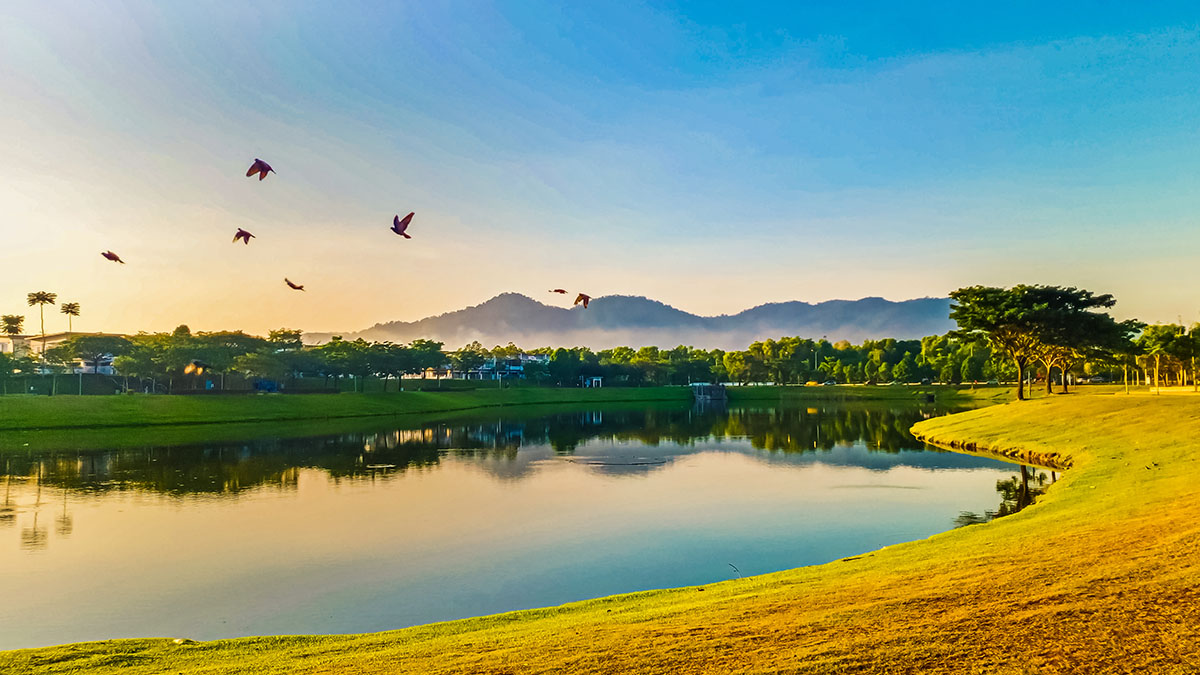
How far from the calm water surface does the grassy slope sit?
3590mm

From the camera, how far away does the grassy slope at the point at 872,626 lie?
328 inches

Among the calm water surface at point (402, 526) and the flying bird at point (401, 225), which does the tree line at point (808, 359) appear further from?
the flying bird at point (401, 225)

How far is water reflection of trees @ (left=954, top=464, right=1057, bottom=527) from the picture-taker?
85.6ft

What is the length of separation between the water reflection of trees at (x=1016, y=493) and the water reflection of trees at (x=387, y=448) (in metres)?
15.0

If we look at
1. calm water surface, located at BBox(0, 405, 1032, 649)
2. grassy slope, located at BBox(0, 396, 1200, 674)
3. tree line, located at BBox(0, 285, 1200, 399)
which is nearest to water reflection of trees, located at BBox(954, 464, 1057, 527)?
calm water surface, located at BBox(0, 405, 1032, 649)

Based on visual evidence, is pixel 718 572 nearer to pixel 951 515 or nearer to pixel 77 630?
pixel 951 515

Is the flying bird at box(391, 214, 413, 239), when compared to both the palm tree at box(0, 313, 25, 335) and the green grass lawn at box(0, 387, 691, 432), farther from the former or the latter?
the palm tree at box(0, 313, 25, 335)

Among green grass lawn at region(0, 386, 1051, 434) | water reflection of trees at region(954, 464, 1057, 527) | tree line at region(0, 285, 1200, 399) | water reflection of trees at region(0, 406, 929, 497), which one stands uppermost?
tree line at region(0, 285, 1200, 399)

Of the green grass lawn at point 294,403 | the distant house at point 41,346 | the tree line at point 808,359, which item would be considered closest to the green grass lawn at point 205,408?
the green grass lawn at point 294,403

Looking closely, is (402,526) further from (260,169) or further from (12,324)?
(12,324)

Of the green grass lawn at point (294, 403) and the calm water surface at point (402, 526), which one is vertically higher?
the green grass lawn at point (294, 403)

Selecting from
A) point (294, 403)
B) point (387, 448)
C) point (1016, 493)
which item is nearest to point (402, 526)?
point (1016, 493)

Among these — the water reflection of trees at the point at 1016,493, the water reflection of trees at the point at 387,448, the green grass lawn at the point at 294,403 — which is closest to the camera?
the water reflection of trees at the point at 1016,493

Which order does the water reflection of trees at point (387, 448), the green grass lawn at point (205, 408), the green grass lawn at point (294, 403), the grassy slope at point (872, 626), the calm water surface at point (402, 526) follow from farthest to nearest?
the green grass lawn at point (294, 403) < the green grass lawn at point (205, 408) < the water reflection of trees at point (387, 448) < the calm water surface at point (402, 526) < the grassy slope at point (872, 626)
